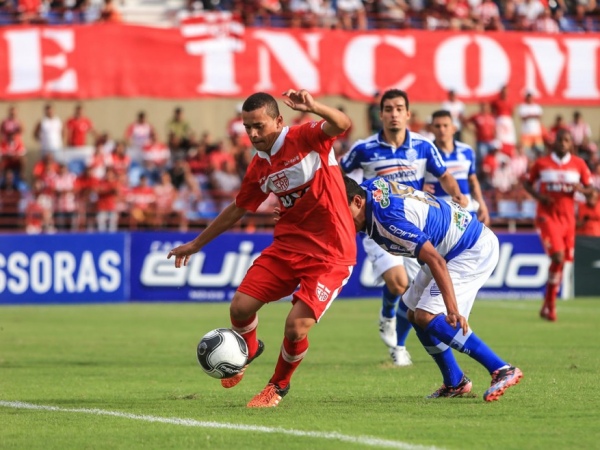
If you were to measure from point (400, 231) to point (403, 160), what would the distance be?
3902 millimetres

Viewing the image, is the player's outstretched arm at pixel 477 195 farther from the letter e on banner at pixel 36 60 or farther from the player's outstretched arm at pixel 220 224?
the letter e on banner at pixel 36 60

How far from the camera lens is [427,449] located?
6.66m

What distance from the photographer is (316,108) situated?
780 cm

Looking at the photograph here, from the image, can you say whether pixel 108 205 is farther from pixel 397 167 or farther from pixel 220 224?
pixel 220 224

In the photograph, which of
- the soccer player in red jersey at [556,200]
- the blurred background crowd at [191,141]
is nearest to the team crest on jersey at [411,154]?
the soccer player in red jersey at [556,200]

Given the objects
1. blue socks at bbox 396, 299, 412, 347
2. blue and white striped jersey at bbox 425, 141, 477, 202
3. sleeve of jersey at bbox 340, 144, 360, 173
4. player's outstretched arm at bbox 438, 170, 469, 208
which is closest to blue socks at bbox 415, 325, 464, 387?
blue socks at bbox 396, 299, 412, 347

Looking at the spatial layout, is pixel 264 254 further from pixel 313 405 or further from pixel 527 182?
pixel 527 182

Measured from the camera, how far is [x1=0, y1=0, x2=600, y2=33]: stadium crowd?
27953mm

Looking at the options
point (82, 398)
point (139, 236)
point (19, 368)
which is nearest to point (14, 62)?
point (139, 236)

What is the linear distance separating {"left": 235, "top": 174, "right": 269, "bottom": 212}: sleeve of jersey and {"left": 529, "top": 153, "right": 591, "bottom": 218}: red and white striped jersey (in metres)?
10.4

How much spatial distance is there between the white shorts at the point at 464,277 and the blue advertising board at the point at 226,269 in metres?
13.7

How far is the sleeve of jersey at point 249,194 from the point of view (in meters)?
8.99

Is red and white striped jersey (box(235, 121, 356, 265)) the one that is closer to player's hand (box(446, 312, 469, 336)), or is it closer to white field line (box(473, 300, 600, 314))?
player's hand (box(446, 312, 469, 336))

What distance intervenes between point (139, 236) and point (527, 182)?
26.7ft
